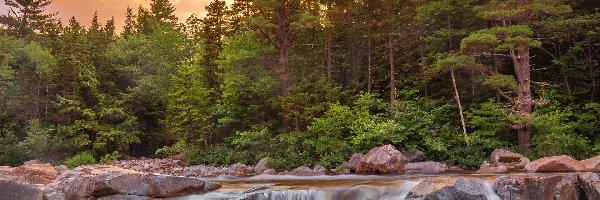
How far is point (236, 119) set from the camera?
31672 mm

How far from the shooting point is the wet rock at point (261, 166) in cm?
2464

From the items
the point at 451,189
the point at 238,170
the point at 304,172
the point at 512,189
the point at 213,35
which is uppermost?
the point at 213,35

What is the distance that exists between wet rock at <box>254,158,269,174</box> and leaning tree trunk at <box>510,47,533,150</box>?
41.3ft

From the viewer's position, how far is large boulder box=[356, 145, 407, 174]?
20.9 m

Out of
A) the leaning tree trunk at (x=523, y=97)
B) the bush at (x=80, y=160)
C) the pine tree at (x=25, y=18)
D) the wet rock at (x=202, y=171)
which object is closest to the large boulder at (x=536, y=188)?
the leaning tree trunk at (x=523, y=97)

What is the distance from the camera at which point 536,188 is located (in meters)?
12.4

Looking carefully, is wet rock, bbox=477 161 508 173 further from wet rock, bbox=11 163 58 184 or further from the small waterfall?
wet rock, bbox=11 163 58 184

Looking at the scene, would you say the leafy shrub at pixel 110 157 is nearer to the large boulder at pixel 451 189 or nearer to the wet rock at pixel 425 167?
the wet rock at pixel 425 167

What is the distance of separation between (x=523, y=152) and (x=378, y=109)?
877 centimetres

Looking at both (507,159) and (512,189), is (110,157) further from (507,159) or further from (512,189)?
(512,189)

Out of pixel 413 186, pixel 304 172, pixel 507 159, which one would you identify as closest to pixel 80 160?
pixel 304 172

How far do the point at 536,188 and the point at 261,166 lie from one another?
15.1 m

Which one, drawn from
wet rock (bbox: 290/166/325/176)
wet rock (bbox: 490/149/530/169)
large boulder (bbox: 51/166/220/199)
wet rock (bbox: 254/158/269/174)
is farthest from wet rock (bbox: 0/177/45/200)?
wet rock (bbox: 490/149/530/169)

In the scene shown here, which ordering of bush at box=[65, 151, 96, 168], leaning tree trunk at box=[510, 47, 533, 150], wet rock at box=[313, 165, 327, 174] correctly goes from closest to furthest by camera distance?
leaning tree trunk at box=[510, 47, 533, 150] → wet rock at box=[313, 165, 327, 174] → bush at box=[65, 151, 96, 168]
